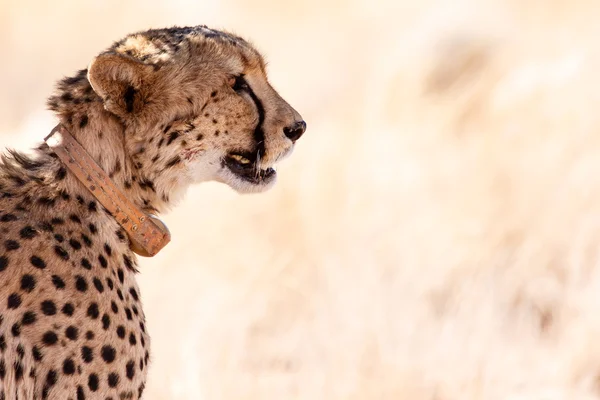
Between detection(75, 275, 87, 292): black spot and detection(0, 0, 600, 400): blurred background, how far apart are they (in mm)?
1407

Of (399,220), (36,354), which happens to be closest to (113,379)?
(36,354)

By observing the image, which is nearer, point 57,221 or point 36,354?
point 36,354

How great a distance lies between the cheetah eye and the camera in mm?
2080

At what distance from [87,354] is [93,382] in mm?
48

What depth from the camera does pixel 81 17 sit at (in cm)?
511

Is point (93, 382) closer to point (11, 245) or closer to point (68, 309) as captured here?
point (68, 309)

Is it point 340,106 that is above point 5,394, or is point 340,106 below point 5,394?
above

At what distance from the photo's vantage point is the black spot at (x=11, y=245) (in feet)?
5.91

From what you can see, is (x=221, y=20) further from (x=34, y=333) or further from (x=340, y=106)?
(x=34, y=333)

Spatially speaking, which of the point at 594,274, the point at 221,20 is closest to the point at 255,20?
the point at 221,20

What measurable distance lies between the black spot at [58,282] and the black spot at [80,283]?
25 millimetres

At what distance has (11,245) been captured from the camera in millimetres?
1805

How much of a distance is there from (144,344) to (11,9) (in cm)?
367

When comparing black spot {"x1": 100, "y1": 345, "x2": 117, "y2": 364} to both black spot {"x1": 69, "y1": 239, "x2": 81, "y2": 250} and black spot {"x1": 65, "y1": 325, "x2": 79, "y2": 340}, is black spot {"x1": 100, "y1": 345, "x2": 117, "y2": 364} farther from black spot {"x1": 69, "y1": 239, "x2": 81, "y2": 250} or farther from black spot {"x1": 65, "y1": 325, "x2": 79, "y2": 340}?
black spot {"x1": 69, "y1": 239, "x2": 81, "y2": 250}
